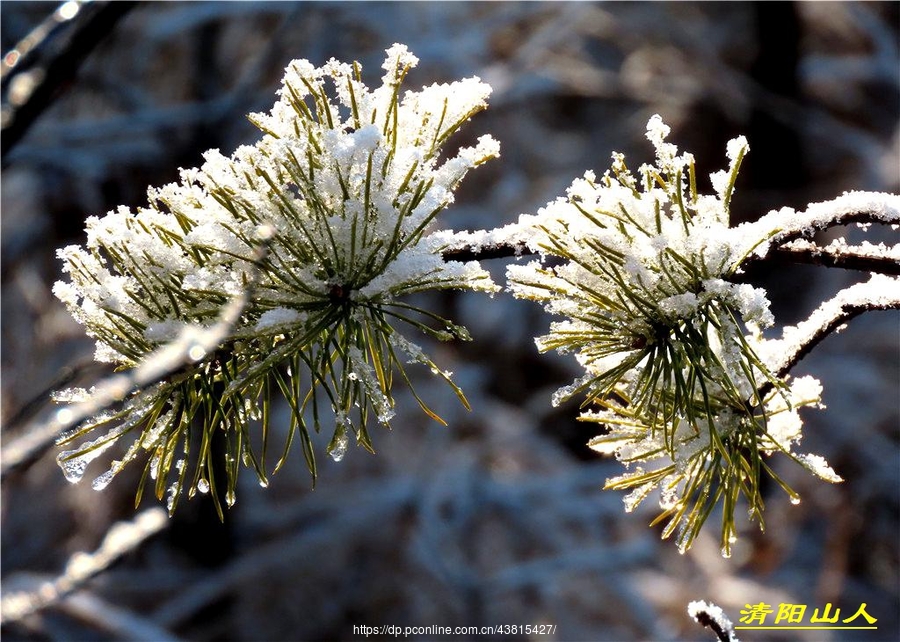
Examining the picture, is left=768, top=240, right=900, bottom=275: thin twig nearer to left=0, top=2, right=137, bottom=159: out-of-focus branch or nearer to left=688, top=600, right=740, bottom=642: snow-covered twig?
left=688, top=600, right=740, bottom=642: snow-covered twig

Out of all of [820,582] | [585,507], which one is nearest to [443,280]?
[585,507]

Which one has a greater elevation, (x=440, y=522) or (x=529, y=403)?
(x=529, y=403)

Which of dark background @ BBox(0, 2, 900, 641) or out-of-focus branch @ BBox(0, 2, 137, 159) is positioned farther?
dark background @ BBox(0, 2, 900, 641)

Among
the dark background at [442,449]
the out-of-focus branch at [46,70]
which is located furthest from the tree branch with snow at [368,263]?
the dark background at [442,449]

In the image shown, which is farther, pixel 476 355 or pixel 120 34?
pixel 476 355

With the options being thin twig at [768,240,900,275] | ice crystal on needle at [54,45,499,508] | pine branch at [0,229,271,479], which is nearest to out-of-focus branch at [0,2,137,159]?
ice crystal on needle at [54,45,499,508]

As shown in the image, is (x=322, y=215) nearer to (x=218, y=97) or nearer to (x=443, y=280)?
(x=443, y=280)

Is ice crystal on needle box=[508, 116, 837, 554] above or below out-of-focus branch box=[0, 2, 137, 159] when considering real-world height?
below
